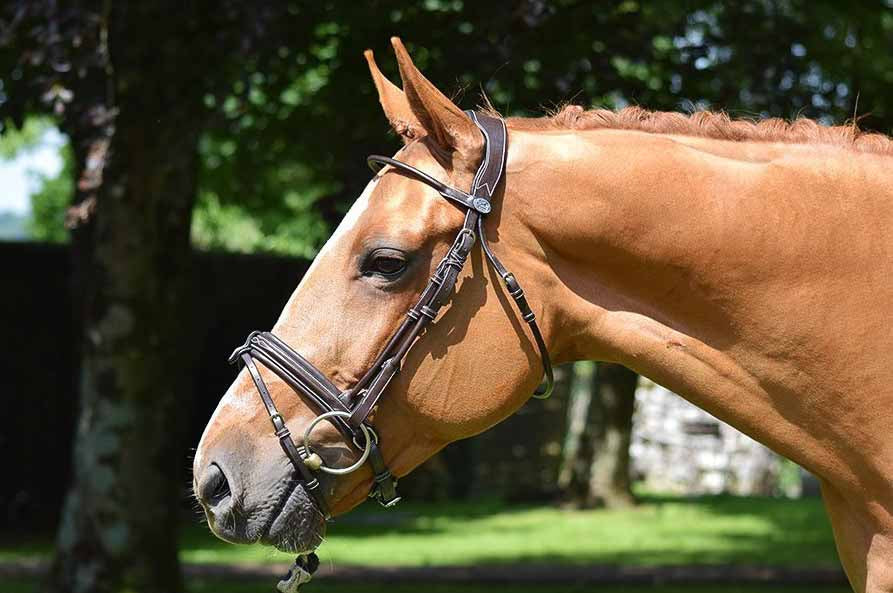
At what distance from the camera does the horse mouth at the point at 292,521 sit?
270 centimetres

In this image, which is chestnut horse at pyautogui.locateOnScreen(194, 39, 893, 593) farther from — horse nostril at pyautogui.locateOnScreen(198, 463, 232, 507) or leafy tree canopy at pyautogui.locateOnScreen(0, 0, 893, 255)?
leafy tree canopy at pyautogui.locateOnScreen(0, 0, 893, 255)

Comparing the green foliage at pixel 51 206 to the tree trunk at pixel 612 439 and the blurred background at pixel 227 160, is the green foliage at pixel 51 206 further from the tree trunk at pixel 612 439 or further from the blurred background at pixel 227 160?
the tree trunk at pixel 612 439

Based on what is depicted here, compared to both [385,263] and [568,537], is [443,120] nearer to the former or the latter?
[385,263]

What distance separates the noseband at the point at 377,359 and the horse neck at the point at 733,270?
67mm

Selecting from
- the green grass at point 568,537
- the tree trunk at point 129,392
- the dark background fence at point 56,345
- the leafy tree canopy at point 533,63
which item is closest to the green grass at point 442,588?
the green grass at point 568,537

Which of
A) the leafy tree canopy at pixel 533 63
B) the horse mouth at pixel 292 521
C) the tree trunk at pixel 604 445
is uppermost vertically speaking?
the horse mouth at pixel 292 521

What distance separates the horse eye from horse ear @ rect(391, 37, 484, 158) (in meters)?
0.30

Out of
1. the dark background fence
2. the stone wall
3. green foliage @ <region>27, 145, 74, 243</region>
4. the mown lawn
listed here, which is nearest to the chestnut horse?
the mown lawn

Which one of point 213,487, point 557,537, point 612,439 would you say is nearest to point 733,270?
point 213,487

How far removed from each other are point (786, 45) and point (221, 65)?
3.63 m

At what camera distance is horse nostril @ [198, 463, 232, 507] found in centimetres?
269

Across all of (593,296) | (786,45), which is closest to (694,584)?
(786,45)

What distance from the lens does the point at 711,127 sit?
9.85 feet

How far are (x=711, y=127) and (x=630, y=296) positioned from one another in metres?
0.48
